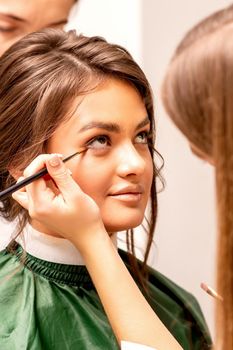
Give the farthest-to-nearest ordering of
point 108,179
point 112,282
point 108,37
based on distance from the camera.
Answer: point 108,37 → point 108,179 → point 112,282

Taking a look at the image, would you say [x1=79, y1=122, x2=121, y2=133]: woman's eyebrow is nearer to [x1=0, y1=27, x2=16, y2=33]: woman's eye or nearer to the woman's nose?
the woman's nose

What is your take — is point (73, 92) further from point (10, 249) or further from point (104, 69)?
point (10, 249)

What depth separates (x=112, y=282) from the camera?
1.31 m

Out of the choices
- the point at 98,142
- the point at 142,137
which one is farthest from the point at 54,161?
the point at 142,137

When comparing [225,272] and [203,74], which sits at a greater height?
[203,74]

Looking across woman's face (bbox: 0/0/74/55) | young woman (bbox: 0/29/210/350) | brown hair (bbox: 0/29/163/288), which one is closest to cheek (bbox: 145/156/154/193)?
young woman (bbox: 0/29/210/350)

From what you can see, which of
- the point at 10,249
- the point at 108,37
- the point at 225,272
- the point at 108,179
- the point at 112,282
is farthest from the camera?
the point at 108,37

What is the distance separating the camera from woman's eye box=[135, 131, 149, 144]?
1511 mm

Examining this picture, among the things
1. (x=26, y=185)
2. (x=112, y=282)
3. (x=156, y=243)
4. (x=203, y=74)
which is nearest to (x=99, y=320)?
(x=112, y=282)

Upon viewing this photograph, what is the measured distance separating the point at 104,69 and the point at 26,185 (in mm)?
290

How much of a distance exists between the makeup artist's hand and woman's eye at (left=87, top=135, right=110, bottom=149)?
110 millimetres

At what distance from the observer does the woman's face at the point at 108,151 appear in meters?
1.44

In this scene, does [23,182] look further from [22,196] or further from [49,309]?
[49,309]

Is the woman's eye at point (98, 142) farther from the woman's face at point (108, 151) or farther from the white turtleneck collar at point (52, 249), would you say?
the white turtleneck collar at point (52, 249)
